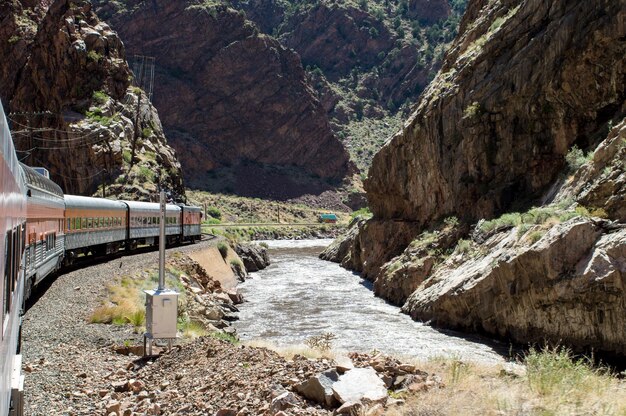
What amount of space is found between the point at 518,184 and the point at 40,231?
81.8ft

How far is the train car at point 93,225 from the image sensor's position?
84.3 feet

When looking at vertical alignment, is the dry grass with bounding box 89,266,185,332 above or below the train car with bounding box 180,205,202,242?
below

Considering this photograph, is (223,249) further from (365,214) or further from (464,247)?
(365,214)

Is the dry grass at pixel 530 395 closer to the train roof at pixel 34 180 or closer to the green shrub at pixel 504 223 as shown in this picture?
the train roof at pixel 34 180

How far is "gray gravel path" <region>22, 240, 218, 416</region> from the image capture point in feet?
33.1

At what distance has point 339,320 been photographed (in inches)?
1098

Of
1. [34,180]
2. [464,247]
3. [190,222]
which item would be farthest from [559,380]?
[190,222]

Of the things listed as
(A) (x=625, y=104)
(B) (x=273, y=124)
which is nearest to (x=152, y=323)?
(A) (x=625, y=104)

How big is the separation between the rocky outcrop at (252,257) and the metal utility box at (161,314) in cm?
4147

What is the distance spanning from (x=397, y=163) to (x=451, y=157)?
9466 mm

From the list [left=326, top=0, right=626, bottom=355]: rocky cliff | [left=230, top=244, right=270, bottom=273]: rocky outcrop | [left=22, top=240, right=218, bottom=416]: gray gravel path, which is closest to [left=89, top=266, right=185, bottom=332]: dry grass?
[left=22, top=240, right=218, bottom=416]: gray gravel path

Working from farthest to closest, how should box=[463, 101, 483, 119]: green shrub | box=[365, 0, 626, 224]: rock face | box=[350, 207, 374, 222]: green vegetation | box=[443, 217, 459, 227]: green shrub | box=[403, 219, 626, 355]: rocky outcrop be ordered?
box=[350, 207, 374, 222]: green vegetation, box=[443, 217, 459, 227]: green shrub, box=[463, 101, 483, 119]: green shrub, box=[365, 0, 626, 224]: rock face, box=[403, 219, 626, 355]: rocky outcrop

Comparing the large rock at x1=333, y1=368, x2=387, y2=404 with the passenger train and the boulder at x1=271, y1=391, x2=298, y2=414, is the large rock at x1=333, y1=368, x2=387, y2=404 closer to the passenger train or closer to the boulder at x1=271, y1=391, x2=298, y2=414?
the boulder at x1=271, y1=391, x2=298, y2=414

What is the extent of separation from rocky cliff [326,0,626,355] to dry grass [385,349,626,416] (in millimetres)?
8389
